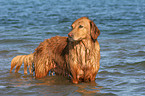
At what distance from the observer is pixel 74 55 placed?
740 cm

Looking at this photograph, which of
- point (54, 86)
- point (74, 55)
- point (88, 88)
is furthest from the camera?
point (54, 86)

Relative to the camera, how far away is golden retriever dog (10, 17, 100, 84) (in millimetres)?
7285

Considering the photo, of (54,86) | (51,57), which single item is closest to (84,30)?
(51,57)

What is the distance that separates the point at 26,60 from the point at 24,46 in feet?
14.4

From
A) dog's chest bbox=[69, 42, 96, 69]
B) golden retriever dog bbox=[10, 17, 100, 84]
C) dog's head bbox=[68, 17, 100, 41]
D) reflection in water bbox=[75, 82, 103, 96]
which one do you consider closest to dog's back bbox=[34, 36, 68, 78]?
A: golden retriever dog bbox=[10, 17, 100, 84]

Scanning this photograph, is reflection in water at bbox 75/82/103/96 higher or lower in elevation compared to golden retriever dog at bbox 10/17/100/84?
lower

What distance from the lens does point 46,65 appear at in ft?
27.1

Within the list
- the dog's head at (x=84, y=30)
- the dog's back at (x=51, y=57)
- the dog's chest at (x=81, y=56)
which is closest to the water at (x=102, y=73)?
the dog's back at (x=51, y=57)

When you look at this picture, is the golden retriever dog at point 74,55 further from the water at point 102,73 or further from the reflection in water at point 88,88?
the water at point 102,73

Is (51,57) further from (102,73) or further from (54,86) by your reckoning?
(102,73)

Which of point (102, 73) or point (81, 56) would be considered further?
point (102, 73)

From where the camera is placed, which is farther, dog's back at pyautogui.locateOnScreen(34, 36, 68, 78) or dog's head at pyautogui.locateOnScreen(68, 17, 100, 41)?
dog's back at pyautogui.locateOnScreen(34, 36, 68, 78)

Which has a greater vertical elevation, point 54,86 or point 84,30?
point 84,30

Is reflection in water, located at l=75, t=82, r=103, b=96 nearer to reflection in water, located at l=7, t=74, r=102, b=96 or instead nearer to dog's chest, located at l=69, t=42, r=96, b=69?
reflection in water, located at l=7, t=74, r=102, b=96
